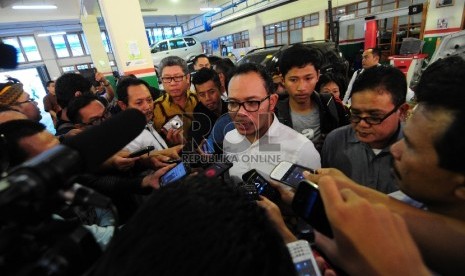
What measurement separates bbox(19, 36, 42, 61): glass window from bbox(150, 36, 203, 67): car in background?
6745mm

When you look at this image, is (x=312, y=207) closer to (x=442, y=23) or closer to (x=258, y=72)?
(x=258, y=72)

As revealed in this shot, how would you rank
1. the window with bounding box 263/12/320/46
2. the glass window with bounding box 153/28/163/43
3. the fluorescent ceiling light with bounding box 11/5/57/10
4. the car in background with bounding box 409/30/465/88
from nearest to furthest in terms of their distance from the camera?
the car in background with bounding box 409/30/465/88, the fluorescent ceiling light with bounding box 11/5/57/10, the window with bounding box 263/12/320/46, the glass window with bounding box 153/28/163/43

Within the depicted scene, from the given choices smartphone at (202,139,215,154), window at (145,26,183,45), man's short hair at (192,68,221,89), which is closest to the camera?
smartphone at (202,139,215,154)

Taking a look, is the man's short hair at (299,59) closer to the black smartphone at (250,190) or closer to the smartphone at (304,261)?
the black smartphone at (250,190)

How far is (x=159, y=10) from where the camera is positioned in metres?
12.2

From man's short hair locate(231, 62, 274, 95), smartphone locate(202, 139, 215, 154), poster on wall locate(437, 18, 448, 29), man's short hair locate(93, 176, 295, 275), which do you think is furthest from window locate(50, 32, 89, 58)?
man's short hair locate(93, 176, 295, 275)

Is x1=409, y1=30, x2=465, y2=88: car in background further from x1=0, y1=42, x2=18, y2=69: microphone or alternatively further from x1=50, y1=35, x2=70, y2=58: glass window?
x1=50, y1=35, x2=70, y2=58: glass window

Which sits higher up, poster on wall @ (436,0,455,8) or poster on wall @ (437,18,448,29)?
poster on wall @ (436,0,455,8)

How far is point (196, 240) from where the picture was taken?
35 centimetres

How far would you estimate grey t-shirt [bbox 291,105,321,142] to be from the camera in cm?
183

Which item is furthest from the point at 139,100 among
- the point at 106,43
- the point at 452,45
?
the point at 106,43

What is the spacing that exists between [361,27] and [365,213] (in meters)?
9.97

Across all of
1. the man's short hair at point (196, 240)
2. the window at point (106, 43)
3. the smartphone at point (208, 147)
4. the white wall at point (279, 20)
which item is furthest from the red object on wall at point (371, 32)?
the man's short hair at point (196, 240)

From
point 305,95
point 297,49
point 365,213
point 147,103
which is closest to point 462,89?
point 365,213
